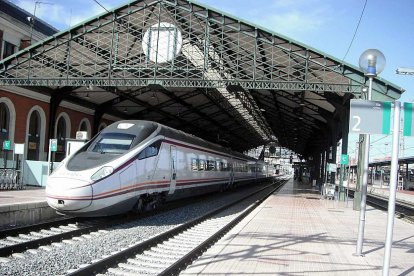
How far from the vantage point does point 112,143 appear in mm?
13492

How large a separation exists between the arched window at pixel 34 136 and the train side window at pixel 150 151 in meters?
17.1

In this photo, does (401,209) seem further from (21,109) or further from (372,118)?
(372,118)

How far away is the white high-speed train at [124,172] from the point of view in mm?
11500

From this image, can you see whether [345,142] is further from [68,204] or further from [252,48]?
[68,204]

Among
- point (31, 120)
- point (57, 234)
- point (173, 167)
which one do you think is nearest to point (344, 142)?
point (173, 167)

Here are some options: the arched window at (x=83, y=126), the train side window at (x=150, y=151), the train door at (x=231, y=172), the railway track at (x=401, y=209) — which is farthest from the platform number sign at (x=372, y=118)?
the arched window at (x=83, y=126)

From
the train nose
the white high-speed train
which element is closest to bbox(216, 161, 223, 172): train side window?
the white high-speed train

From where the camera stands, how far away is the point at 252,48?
84.4 feet

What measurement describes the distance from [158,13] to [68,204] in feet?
53.1

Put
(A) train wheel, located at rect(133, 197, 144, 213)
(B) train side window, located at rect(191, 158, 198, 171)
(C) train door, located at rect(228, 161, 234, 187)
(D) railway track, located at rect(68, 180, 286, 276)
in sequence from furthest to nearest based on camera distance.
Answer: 1. (C) train door, located at rect(228, 161, 234, 187)
2. (B) train side window, located at rect(191, 158, 198, 171)
3. (A) train wheel, located at rect(133, 197, 144, 213)
4. (D) railway track, located at rect(68, 180, 286, 276)

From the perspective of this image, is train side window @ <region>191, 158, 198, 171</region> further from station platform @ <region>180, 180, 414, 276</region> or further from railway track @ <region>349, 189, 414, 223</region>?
railway track @ <region>349, 189, 414, 223</region>

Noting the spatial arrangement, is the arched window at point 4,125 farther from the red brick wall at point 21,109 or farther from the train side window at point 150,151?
the train side window at point 150,151

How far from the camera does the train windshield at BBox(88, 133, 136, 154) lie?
1328 centimetres

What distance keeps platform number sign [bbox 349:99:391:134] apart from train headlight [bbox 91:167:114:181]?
21.8 feet
